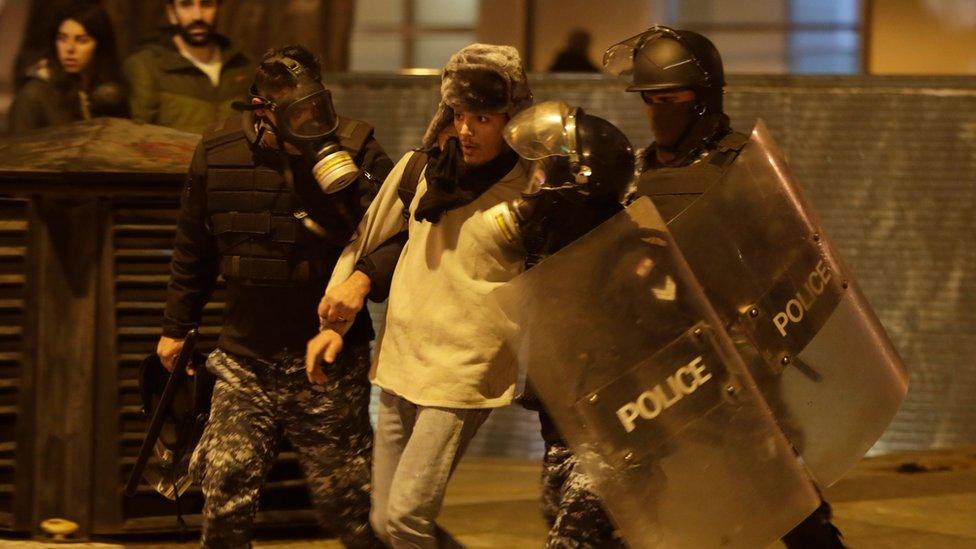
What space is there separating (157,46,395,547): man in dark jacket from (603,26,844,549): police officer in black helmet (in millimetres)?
883

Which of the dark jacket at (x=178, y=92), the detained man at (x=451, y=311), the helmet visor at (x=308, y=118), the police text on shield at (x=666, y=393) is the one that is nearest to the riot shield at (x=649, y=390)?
the police text on shield at (x=666, y=393)

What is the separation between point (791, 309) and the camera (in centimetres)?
393

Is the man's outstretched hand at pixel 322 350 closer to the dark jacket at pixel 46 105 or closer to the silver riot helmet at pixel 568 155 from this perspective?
the silver riot helmet at pixel 568 155

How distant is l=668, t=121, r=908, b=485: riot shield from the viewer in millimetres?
3883

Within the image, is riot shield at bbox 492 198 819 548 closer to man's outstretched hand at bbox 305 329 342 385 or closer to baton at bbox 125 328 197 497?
man's outstretched hand at bbox 305 329 342 385

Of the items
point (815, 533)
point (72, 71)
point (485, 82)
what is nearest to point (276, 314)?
point (485, 82)

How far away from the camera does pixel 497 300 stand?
12.6 ft

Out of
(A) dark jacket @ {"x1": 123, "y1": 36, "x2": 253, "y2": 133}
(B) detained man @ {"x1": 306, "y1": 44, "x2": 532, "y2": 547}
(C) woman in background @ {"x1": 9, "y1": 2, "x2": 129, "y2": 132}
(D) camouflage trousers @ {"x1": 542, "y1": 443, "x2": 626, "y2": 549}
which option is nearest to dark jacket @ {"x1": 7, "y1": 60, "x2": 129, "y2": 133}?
(C) woman in background @ {"x1": 9, "y1": 2, "x2": 129, "y2": 132}

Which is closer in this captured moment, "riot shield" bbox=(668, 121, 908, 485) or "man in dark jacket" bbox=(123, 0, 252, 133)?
"riot shield" bbox=(668, 121, 908, 485)

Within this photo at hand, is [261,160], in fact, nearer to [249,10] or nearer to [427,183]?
[427,183]

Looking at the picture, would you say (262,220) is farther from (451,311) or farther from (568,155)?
(568,155)

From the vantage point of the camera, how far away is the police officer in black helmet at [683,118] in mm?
4184

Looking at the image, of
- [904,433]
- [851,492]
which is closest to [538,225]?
[851,492]

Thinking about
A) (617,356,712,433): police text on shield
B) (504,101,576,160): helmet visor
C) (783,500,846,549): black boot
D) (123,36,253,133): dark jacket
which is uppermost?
(504,101,576,160): helmet visor
